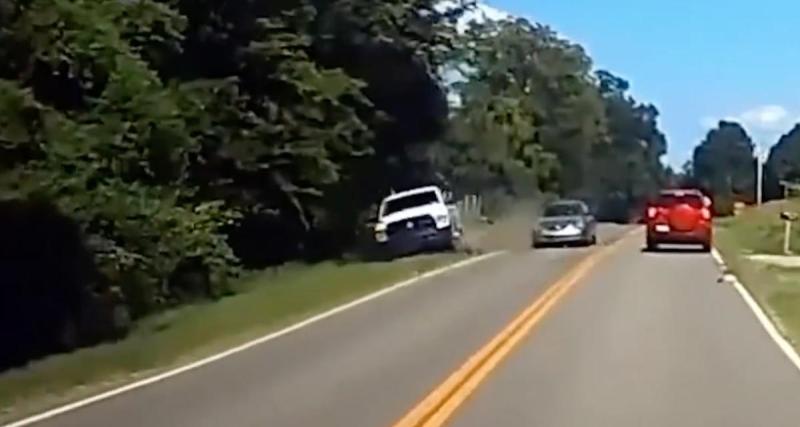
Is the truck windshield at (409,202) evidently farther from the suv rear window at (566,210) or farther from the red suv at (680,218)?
the suv rear window at (566,210)

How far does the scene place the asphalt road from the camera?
13898 millimetres

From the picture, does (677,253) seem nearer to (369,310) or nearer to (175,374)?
(369,310)

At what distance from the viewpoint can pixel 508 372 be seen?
17328mm

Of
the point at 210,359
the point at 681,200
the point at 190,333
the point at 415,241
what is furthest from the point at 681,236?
the point at 210,359

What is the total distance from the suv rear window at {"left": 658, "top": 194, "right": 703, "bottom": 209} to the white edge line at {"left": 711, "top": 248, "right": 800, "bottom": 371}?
1113cm

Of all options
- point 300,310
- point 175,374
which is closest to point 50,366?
point 175,374

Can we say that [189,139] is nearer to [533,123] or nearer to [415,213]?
[415,213]

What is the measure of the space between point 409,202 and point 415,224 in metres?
0.97

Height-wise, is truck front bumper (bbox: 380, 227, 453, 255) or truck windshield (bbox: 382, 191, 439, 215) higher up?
truck windshield (bbox: 382, 191, 439, 215)

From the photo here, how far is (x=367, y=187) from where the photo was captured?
53.2m

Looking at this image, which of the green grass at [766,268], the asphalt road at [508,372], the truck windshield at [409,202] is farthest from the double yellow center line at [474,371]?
the truck windshield at [409,202]

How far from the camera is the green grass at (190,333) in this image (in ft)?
56.1

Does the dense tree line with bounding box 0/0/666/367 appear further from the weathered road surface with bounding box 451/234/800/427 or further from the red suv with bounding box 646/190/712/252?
the weathered road surface with bounding box 451/234/800/427

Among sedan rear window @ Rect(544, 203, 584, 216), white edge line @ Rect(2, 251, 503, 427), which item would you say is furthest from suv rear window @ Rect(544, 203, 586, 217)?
white edge line @ Rect(2, 251, 503, 427)
